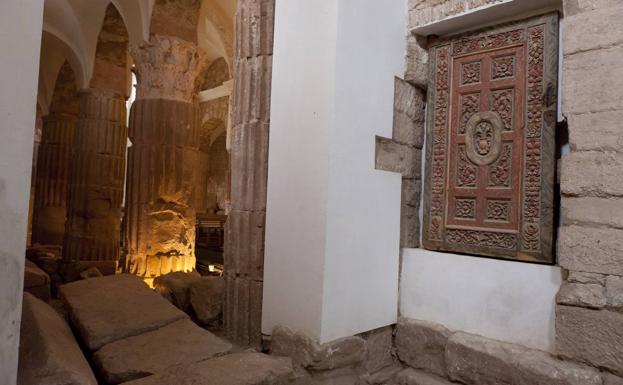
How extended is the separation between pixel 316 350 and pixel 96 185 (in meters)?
7.19

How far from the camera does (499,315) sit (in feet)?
8.53

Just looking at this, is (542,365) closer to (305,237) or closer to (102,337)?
(305,237)

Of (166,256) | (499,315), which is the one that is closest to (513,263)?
(499,315)

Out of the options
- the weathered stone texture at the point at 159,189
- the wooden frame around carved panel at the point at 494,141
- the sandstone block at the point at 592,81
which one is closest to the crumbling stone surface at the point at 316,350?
the wooden frame around carved panel at the point at 494,141

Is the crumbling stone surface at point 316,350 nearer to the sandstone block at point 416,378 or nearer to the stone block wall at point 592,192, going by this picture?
the sandstone block at point 416,378

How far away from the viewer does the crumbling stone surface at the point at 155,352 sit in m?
2.31

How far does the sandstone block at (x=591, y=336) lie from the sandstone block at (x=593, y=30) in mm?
1401

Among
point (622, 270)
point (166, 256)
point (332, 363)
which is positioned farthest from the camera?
point (166, 256)

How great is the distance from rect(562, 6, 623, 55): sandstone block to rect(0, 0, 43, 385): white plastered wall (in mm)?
2567

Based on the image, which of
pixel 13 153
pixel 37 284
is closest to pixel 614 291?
pixel 13 153

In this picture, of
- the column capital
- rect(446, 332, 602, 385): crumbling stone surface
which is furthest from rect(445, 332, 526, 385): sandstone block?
the column capital

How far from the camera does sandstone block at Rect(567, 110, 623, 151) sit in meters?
2.16

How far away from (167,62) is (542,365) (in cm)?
663

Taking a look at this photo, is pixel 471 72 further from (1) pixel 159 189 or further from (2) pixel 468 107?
(1) pixel 159 189
